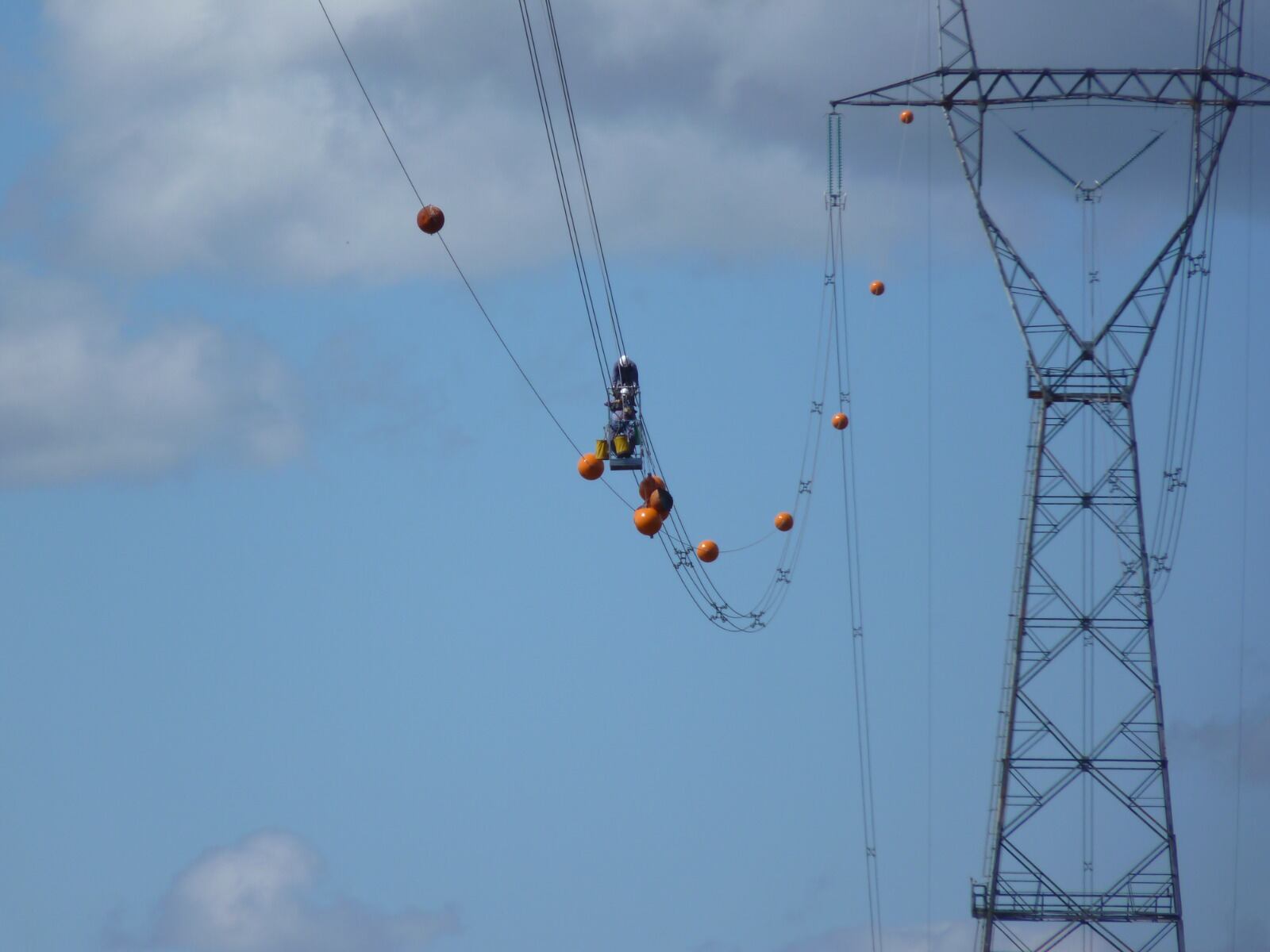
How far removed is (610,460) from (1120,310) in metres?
10.5

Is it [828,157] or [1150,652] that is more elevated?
[828,157]

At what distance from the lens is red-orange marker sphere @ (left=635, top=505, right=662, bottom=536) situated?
3053 cm

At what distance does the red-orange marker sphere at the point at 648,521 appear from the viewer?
3053cm

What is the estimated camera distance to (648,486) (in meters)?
31.7

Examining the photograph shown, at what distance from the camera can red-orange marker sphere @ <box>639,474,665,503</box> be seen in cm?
3161

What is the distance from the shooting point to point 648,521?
30625 mm

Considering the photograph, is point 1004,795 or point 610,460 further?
point 1004,795

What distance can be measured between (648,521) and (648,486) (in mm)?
1164

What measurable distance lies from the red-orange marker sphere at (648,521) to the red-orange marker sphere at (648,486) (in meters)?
0.62

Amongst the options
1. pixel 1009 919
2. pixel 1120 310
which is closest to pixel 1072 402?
pixel 1120 310

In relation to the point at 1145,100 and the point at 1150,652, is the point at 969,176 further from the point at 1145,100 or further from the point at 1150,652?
the point at 1150,652

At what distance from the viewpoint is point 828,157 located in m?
43.2

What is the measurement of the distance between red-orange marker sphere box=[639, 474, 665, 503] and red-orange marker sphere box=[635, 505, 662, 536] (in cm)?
62

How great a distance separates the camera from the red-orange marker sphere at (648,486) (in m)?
31.6
